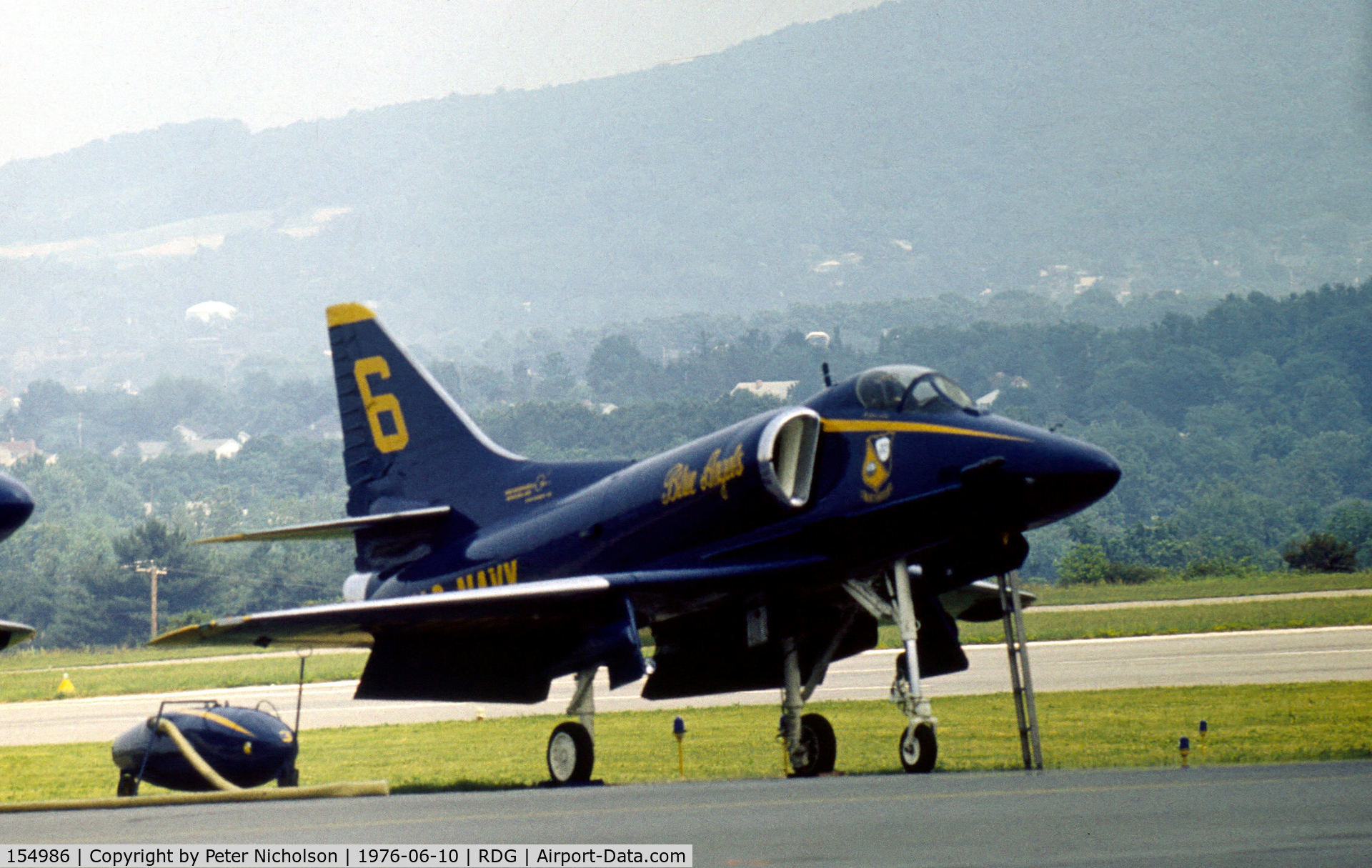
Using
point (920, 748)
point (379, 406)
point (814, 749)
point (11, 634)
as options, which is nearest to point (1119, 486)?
point (379, 406)

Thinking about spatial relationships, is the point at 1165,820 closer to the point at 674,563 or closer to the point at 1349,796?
the point at 1349,796

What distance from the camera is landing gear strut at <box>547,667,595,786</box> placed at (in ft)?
50.7

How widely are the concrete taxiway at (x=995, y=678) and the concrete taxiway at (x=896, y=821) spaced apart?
65.7 ft

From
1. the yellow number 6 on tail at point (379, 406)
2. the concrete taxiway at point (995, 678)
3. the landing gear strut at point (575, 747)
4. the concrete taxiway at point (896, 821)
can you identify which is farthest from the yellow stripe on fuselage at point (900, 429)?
the concrete taxiway at point (995, 678)

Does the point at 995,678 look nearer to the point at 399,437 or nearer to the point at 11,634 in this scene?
the point at 399,437

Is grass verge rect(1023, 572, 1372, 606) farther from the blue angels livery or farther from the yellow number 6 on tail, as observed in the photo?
the blue angels livery

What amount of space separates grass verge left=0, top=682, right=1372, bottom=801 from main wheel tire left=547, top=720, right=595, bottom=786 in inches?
67.1

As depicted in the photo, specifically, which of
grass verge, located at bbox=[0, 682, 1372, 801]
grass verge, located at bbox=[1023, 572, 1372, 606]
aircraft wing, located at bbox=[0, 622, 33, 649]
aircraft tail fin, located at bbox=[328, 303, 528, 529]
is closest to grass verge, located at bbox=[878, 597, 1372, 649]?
grass verge, located at bbox=[1023, 572, 1372, 606]

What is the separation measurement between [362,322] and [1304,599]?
4170 cm

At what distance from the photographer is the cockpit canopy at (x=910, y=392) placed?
47.0ft

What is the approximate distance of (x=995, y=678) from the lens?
34625mm

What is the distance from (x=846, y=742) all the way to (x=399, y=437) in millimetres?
8357

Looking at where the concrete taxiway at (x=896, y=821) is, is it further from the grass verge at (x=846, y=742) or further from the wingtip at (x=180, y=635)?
the grass verge at (x=846, y=742)

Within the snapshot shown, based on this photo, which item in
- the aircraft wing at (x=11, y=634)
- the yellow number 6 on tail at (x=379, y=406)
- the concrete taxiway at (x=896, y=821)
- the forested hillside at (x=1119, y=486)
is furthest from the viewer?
the forested hillside at (x=1119, y=486)
